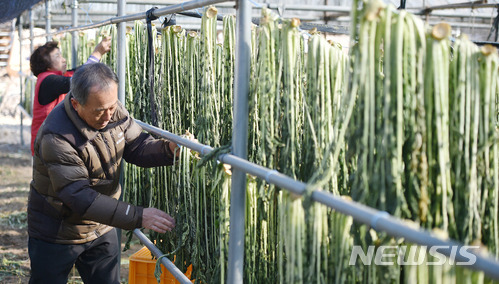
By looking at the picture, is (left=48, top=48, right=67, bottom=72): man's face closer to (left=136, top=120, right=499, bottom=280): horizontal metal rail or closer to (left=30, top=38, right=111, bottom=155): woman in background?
(left=30, top=38, right=111, bottom=155): woman in background

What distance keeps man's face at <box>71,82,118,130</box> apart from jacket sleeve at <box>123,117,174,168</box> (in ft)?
0.98

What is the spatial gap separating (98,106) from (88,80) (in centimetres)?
11

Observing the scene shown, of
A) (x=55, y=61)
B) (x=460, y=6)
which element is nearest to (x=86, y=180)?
(x=55, y=61)

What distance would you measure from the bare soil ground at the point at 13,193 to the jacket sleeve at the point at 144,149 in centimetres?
198

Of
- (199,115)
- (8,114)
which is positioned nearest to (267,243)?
(199,115)

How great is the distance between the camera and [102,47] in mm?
3646

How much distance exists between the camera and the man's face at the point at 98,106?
7.39 ft

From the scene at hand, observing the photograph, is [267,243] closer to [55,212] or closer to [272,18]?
[272,18]

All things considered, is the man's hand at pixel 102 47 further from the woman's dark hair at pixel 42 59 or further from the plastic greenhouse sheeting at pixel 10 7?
the plastic greenhouse sheeting at pixel 10 7

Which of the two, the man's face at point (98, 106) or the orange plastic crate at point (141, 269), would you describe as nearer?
the man's face at point (98, 106)

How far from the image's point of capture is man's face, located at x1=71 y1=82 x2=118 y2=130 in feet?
7.39

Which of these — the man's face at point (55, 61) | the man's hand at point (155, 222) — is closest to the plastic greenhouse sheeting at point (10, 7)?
the man's face at point (55, 61)

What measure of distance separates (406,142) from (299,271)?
470 millimetres

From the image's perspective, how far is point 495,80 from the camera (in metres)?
1.38
